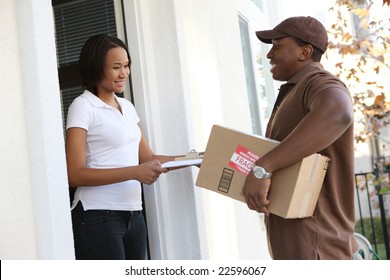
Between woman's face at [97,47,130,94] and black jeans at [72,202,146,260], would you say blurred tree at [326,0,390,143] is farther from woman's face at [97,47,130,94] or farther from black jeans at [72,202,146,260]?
black jeans at [72,202,146,260]

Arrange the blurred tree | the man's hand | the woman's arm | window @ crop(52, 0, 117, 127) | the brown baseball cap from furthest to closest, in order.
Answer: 1. the blurred tree
2. window @ crop(52, 0, 117, 127)
3. the woman's arm
4. the brown baseball cap
5. the man's hand

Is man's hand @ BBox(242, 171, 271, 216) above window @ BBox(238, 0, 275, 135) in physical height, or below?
below

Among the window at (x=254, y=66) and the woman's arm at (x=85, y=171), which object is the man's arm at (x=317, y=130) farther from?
the window at (x=254, y=66)

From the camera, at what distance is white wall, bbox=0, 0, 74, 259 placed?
8.88ft

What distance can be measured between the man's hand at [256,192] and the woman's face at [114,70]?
101 centimetres

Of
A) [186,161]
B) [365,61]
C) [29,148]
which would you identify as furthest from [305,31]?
[365,61]

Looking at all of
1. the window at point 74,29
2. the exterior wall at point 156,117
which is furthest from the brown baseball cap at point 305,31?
the window at point 74,29

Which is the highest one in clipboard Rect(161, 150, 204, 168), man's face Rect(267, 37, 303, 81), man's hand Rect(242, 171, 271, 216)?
man's face Rect(267, 37, 303, 81)

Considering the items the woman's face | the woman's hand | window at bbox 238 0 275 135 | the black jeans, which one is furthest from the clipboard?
window at bbox 238 0 275 135

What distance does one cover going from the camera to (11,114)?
2.74 metres

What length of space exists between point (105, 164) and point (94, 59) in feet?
1.73

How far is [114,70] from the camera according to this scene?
3361 millimetres

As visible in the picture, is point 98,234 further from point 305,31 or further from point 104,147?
point 305,31
